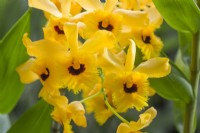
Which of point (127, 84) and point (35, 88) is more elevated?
point (127, 84)

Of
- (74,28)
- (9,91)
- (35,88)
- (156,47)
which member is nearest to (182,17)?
(156,47)

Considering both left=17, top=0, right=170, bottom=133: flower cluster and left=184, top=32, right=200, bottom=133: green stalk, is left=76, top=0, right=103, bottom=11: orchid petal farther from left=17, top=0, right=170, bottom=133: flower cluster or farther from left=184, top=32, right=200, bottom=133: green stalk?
left=184, top=32, right=200, bottom=133: green stalk

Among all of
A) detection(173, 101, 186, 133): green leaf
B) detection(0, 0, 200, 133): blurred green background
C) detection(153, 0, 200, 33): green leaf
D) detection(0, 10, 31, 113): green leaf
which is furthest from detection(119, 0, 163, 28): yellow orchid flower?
detection(0, 0, 200, 133): blurred green background

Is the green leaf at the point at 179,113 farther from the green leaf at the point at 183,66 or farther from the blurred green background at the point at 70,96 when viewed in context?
the blurred green background at the point at 70,96

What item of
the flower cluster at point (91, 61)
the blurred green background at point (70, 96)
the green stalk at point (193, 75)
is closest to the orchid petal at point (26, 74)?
the flower cluster at point (91, 61)

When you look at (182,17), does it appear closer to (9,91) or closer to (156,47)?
(156,47)
